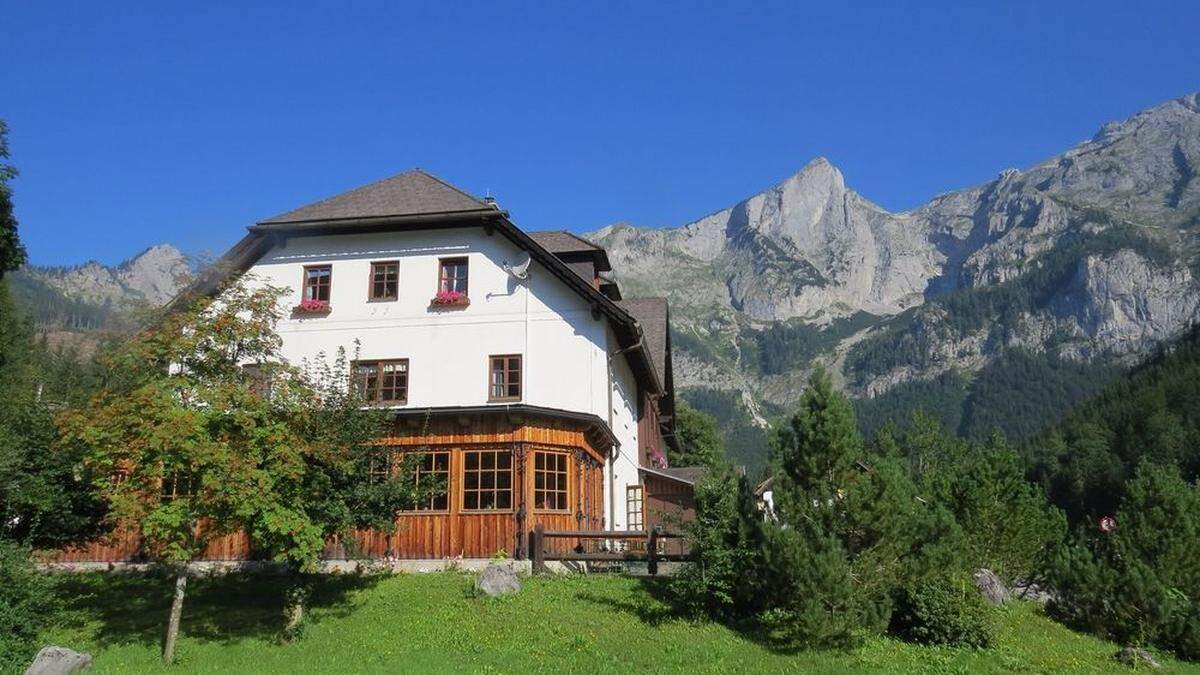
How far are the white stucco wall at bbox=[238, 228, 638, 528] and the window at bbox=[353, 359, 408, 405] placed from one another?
0.78ft

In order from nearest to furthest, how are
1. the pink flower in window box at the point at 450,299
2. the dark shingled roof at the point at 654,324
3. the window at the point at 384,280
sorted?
the pink flower in window box at the point at 450,299 < the window at the point at 384,280 < the dark shingled roof at the point at 654,324

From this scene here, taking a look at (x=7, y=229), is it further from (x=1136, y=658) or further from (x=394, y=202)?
(x=1136, y=658)

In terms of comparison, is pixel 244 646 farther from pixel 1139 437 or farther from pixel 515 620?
pixel 1139 437

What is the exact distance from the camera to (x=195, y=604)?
19297mm

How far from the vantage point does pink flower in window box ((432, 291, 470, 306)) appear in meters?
25.5

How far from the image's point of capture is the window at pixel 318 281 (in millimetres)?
26453

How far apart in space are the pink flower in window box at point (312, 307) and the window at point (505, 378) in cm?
524

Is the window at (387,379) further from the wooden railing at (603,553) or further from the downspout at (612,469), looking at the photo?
the downspout at (612,469)

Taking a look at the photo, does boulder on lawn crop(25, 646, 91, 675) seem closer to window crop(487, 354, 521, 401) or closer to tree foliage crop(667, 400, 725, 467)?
window crop(487, 354, 521, 401)

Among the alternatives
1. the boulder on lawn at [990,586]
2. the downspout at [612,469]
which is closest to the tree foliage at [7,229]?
the downspout at [612,469]

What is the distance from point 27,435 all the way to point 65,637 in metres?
4.00

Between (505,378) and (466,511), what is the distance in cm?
377

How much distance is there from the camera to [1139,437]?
336 feet

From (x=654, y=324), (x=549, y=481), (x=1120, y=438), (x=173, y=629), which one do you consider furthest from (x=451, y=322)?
(x=1120, y=438)
